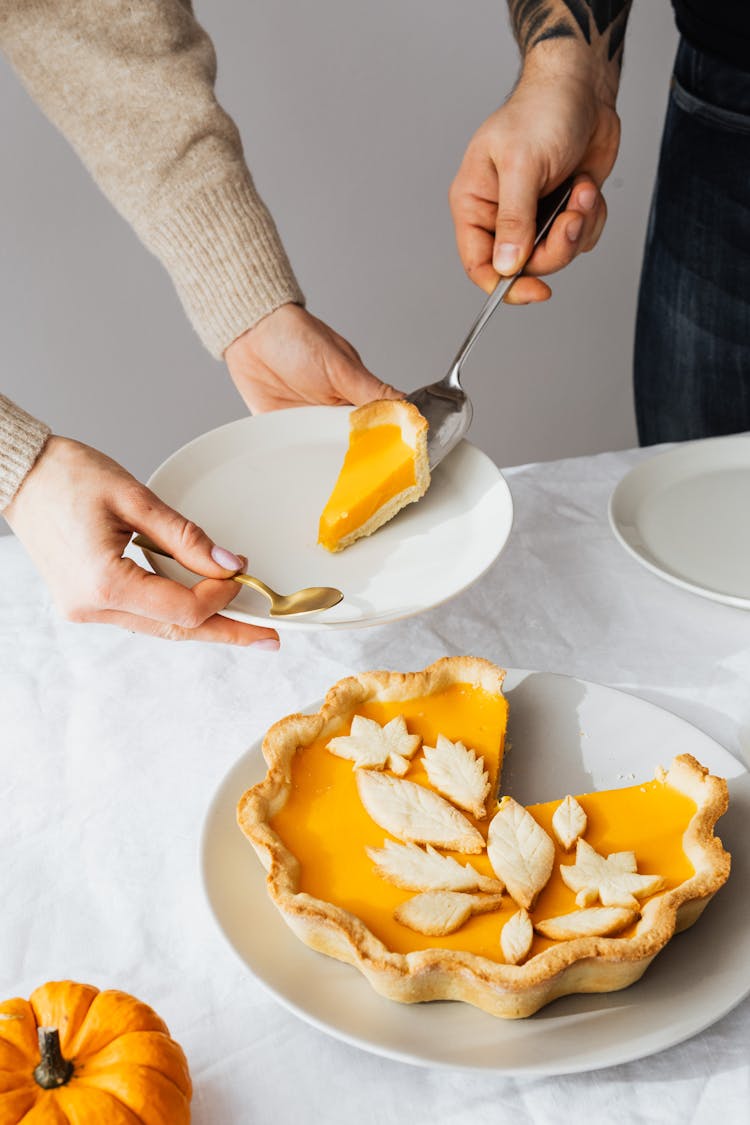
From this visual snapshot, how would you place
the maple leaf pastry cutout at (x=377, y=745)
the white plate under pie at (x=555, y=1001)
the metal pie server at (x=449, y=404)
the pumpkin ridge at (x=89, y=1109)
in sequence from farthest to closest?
1. the metal pie server at (x=449, y=404)
2. the maple leaf pastry cutout at (x=377, y=745)
3. the white plate under pie at (x=555, y=1001)
4. the pumpkin ridge at (x=89, y=1109)

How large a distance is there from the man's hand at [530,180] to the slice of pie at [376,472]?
33 centimetres

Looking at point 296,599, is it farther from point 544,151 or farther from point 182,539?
point 544,151

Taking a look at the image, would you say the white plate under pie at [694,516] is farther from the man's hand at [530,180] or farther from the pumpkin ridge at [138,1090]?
the pumpkin ridge at [138,1090]

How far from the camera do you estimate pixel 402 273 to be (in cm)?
354

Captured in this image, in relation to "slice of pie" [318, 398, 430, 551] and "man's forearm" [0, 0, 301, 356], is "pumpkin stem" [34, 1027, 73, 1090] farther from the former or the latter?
"man's forearm" [0, 0, 301, 356]

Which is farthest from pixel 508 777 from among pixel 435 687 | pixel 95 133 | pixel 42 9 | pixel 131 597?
pixel 42 9

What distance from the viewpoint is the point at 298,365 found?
5.70 feet

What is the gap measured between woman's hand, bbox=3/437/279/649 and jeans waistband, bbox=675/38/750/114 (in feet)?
4.61

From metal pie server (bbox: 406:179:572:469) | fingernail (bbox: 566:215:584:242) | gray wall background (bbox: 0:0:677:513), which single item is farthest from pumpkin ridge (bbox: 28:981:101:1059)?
gray wall background (bbox: 0:0:677:513)

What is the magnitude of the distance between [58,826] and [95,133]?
1.13 m

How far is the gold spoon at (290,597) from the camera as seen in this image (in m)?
1.25

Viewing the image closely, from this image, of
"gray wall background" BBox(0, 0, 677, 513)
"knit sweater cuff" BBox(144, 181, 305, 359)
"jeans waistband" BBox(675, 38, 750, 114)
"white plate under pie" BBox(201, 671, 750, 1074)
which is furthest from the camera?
"gray wall background" BBox(0, 0, 677, 513)

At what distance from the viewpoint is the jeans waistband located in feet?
6.55

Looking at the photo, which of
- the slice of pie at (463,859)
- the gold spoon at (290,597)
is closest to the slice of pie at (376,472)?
the gold spoon at (290,597)
